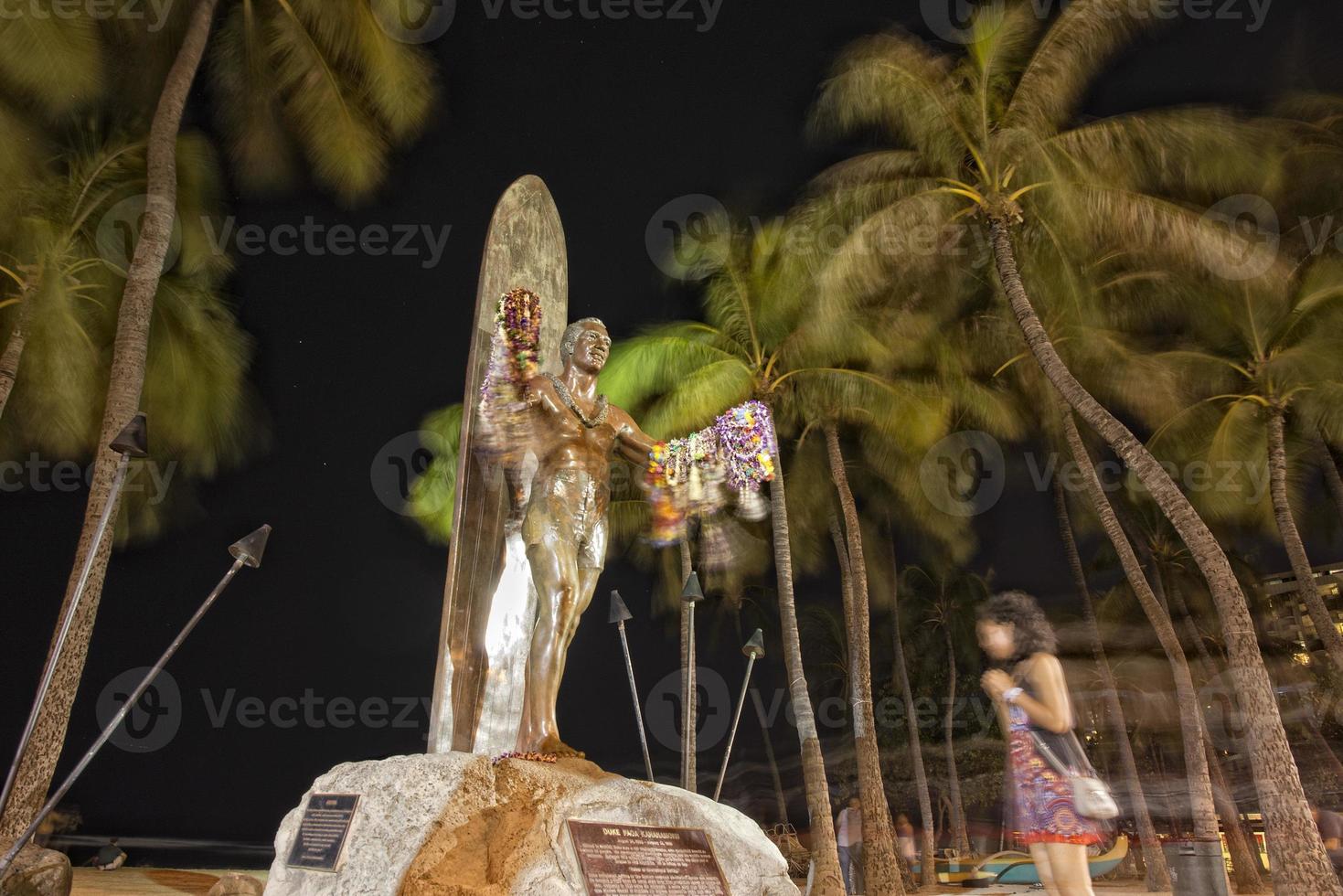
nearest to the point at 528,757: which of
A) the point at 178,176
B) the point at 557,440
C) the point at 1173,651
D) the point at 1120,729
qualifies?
the point at 557,440

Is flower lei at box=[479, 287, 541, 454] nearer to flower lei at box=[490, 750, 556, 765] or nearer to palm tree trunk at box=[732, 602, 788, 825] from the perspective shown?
flower lei at box=[490, 750, 556, 765]

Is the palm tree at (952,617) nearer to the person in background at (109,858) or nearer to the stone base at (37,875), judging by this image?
the person in background at (109,858)

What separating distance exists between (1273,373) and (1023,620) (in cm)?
1567

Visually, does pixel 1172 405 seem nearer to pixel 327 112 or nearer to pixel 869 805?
pixel 869 805

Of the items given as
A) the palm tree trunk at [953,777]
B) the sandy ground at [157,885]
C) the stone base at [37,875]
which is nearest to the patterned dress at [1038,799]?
the stone base at [37,875]

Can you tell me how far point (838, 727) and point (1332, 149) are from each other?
85.3 feet

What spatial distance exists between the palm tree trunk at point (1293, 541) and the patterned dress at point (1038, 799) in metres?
15.4

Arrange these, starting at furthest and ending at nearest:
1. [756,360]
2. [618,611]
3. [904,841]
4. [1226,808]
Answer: [904,841] → [1226,808] → [756,360] → [618,611]

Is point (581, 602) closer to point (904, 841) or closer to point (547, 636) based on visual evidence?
point (547, 636)

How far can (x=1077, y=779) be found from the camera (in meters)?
3.86

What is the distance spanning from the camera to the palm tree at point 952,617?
3066 centimetres

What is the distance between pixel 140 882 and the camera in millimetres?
16688

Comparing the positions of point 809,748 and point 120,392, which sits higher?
point 120,392

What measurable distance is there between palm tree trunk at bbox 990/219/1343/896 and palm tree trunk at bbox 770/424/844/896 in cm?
544
